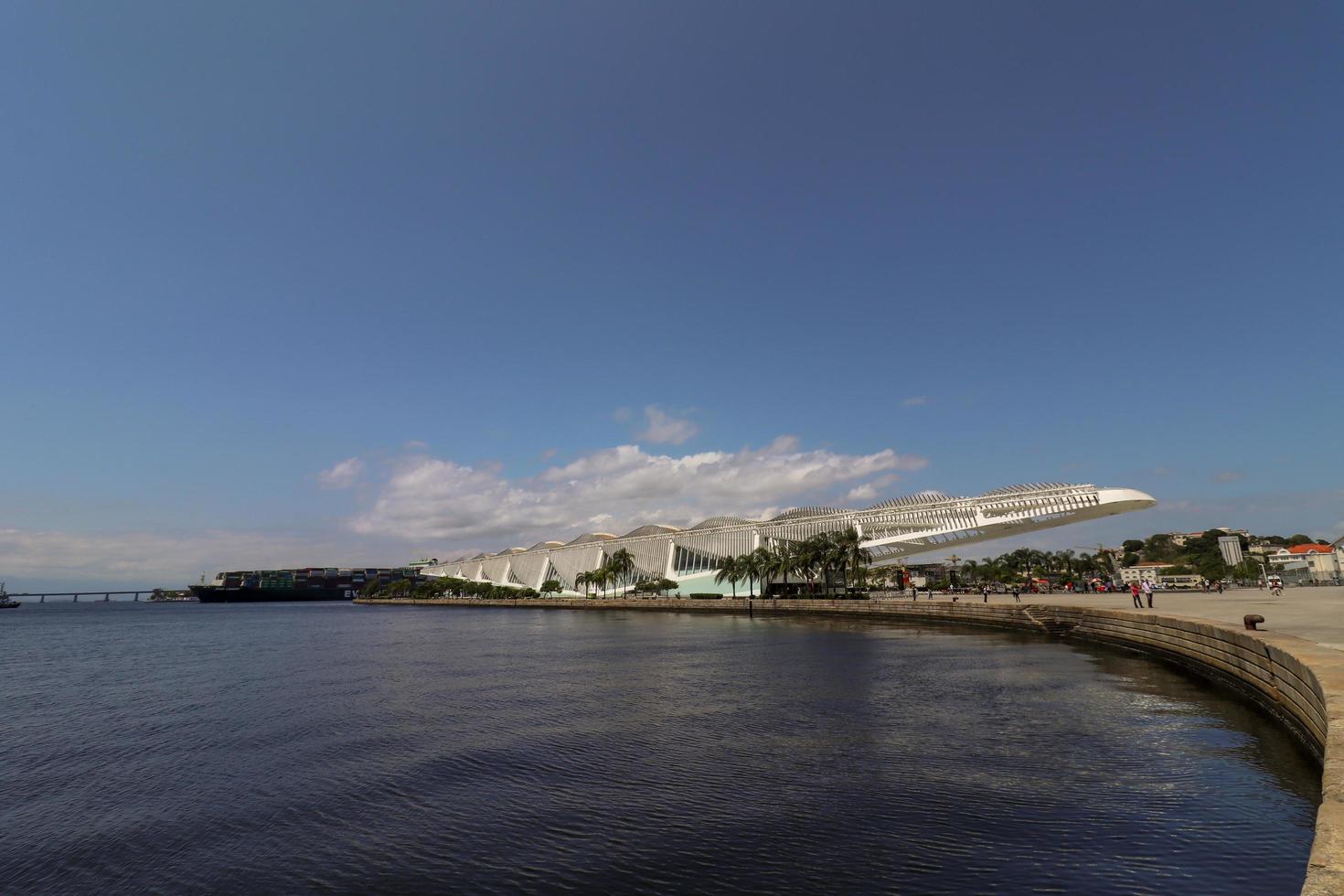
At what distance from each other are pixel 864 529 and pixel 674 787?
84.3m

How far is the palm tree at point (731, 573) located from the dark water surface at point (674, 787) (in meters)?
73.8

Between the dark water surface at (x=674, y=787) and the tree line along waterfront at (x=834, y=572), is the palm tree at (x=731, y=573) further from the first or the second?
the dark water surface at (x=674, y=787)

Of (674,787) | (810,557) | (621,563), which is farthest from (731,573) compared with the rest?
(674,787)

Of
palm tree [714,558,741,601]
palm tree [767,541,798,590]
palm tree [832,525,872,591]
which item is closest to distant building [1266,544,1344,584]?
palm tree [832,525,872,591]

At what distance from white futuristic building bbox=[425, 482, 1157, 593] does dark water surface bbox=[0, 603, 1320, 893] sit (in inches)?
2087

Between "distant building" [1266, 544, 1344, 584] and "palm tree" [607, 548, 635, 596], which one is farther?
"palm tree" [607, 548, 635, 596]

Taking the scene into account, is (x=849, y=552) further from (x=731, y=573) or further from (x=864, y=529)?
(x=731, y=573)

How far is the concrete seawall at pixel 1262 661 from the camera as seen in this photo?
6582mm

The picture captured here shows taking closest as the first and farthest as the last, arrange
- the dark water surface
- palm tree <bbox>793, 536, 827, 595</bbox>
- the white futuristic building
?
the dark water surface
the white futuristic building
palm tree <bbox>793, 536, 827, 595</bbox>

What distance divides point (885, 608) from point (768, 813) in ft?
194

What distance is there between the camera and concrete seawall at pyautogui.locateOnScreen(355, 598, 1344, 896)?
6582mm

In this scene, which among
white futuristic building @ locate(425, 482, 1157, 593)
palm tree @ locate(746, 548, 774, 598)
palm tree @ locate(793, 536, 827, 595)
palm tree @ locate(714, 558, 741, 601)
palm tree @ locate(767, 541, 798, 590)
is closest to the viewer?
white futuristic building @ locate(425, 482, 1157, 593)

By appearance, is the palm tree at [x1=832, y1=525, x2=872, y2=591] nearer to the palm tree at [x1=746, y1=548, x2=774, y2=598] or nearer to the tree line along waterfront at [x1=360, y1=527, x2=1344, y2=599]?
the tree line along waterfront at [x1=360, y1=527, x2=1344, y2=599]

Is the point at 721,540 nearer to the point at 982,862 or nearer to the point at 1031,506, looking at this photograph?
the point at 1031,506
